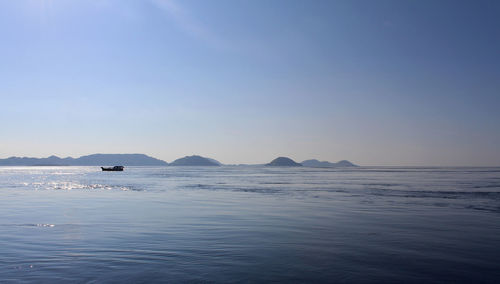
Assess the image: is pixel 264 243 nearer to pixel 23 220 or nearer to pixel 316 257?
pixel 316 257

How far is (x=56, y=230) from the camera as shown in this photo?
19797mm

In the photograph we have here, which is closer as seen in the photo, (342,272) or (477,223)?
(342,272)

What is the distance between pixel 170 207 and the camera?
31.3 m

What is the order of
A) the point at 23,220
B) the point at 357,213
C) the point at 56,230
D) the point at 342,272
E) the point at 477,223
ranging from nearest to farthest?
1. the point at 342,272
2. the point at 56,230
3. the point at 477,223
4. the point at 23,220
5. the point at 357,213

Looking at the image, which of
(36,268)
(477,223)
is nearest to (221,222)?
(36,268)

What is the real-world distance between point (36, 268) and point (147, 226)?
30.1ft

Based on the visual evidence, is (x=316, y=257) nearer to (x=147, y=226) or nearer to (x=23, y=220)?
(x=147, y=226)

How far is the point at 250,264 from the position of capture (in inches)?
495

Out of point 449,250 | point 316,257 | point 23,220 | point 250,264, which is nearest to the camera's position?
point 250,264

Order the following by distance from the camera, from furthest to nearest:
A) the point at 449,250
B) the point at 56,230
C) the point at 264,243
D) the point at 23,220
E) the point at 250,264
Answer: the point at 23,220, the point at 56,230, the point at 264,243, the point at 449,250, the point at 250,264

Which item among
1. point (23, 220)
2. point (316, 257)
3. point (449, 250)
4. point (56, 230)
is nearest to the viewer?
point (316, 257)

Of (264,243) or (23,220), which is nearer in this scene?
(264,243)

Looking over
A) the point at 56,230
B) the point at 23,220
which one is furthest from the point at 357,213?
the point at 23,220

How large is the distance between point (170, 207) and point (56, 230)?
1223 cm
